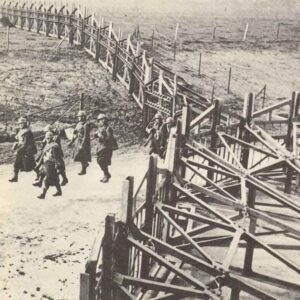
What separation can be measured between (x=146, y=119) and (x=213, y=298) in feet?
40.8

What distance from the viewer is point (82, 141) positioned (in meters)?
13.4

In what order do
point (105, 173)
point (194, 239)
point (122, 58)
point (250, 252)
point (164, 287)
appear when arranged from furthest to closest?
point (122, 58) → point (105, 173) → point (194, 239) → point (250, 252) → point (164, 287)

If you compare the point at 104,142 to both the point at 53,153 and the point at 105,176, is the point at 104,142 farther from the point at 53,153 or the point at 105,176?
the point at 53,153

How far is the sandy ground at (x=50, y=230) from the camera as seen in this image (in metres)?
9.18

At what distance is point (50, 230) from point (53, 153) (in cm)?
179

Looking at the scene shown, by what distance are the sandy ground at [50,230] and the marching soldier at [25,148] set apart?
519 millimetres

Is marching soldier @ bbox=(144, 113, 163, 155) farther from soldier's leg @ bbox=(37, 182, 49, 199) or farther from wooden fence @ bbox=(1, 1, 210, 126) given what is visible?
soldier's leg @ bbox=(37, 182, 49, 199)

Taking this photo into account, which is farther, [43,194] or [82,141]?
[82,141]

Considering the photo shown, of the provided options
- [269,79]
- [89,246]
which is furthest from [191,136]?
[269,79]

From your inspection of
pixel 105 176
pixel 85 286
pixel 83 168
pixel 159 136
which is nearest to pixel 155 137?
pixel 159 136

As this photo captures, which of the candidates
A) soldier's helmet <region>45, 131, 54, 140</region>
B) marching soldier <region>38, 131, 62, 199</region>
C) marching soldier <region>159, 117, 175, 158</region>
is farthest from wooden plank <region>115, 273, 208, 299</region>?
marching soldier <region>159, 117, 175, 158</region>

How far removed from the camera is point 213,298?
21.9 ft

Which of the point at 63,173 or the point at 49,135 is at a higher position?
the point at 49,135

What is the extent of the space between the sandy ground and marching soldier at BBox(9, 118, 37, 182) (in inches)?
20.4
